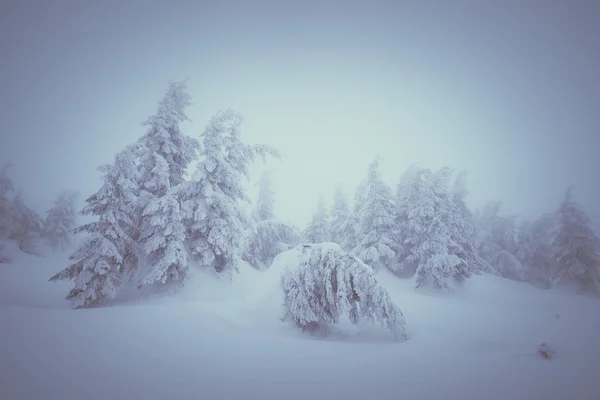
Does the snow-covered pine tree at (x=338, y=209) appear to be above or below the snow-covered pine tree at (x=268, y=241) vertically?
above

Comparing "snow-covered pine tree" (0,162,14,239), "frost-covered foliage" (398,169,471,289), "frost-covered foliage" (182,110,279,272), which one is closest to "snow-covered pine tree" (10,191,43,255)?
"snow-covered pine tree" (0,162,14,239)

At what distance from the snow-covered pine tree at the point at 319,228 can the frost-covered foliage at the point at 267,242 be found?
6556 mm

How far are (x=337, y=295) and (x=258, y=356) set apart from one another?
12.5ft

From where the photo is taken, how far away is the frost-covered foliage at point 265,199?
2859 cm

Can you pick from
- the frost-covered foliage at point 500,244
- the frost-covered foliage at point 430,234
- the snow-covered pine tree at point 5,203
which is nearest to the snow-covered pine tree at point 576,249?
the frost-covered foliage at point 500,244

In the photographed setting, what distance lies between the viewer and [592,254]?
73.6 feet

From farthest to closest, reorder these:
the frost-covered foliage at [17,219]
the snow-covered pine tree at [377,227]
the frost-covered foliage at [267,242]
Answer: the frost-covered foliage at [17,219]
the frost-covered foliage at [267,242]
the snow-covered pine tree at [377,227]

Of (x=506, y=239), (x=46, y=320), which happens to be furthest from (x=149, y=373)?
(x=506, y=239)

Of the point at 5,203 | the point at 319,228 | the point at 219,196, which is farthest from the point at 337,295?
the point at 5,203

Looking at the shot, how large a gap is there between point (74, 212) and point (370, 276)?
145ft

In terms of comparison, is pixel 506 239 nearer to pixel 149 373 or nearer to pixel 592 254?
Answer: pixel 592 254

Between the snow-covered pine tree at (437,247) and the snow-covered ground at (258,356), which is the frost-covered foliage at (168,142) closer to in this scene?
the snow-covered ground at (258,356)

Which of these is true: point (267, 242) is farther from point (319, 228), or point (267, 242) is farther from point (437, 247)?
point (437, 247)

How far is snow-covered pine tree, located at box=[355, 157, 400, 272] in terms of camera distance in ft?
68.5
